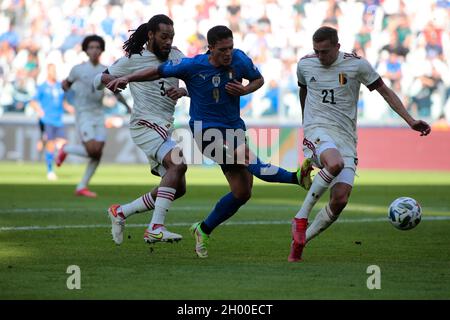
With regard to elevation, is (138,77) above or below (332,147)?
above

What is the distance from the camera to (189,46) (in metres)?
29.2

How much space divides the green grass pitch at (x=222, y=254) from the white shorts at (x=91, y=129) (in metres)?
1.06

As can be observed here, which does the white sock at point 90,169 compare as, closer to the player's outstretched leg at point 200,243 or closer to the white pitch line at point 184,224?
the white pitch line at point 184,224

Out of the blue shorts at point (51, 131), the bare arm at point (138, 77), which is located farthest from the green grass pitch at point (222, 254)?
the blue shorts at point (51, 131)

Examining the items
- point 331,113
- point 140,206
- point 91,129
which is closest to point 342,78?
point 331,113

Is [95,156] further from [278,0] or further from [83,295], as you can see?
[278,0]

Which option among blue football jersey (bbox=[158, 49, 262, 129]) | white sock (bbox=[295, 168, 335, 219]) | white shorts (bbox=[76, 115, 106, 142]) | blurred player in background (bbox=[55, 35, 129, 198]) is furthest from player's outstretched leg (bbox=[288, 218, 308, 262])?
white shorts (bbox=[76, 115, 106, 142])

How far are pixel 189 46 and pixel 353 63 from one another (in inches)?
788

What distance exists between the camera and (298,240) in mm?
8906

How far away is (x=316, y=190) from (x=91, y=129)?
9005 millimetres

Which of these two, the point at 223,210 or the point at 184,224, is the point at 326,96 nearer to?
the point at 223,210

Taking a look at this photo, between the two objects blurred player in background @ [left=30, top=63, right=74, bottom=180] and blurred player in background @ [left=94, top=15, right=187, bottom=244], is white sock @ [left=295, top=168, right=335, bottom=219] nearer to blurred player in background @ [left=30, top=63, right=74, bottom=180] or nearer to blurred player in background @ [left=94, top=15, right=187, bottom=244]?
blurred player in background @ [left=94, top=15, right=187, bottom=244]

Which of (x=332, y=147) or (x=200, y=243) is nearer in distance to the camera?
(x=332, y=147)
